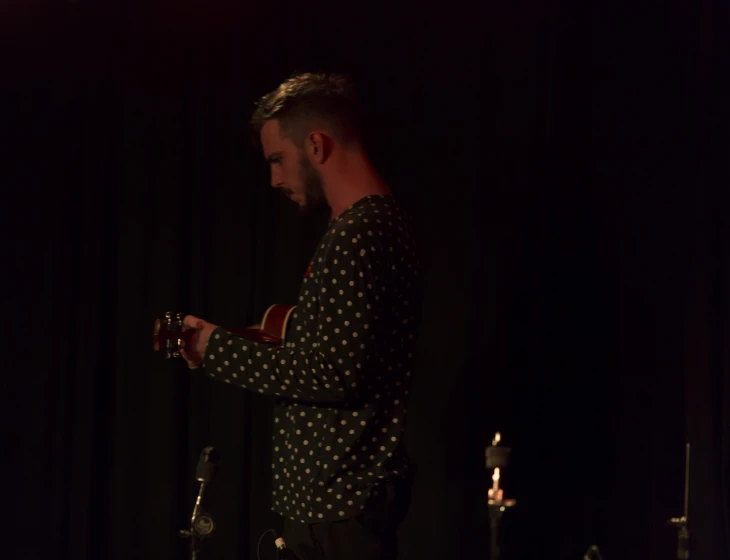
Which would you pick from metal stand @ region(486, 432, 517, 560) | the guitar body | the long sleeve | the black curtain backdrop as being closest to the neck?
the long sleeve

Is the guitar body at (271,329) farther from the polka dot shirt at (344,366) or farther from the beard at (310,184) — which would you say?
the beard at (310,184)

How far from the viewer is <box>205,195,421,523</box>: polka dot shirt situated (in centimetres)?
166

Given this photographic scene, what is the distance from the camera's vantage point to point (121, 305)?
294 centimetres

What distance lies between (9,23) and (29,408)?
1.32m

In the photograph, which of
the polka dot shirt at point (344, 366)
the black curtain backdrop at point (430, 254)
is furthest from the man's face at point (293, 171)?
the black curtain backdrop at point (430, 254)

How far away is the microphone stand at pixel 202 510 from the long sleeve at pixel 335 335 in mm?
237

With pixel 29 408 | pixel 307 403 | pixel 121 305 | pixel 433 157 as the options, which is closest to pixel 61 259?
pixel 121 305

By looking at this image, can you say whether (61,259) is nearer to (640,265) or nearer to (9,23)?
(9,23)

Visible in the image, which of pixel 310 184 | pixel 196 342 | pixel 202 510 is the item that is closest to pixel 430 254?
pixel 310 184

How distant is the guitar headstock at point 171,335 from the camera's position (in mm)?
1855

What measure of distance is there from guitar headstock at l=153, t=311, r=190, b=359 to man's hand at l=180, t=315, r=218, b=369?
11 mm

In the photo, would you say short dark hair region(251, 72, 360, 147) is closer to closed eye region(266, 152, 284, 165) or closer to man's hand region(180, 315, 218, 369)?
closed eye region(266, 152, 284, 165)

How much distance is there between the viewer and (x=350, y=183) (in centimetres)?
185

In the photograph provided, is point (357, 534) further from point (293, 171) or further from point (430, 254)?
point (430, 254)
